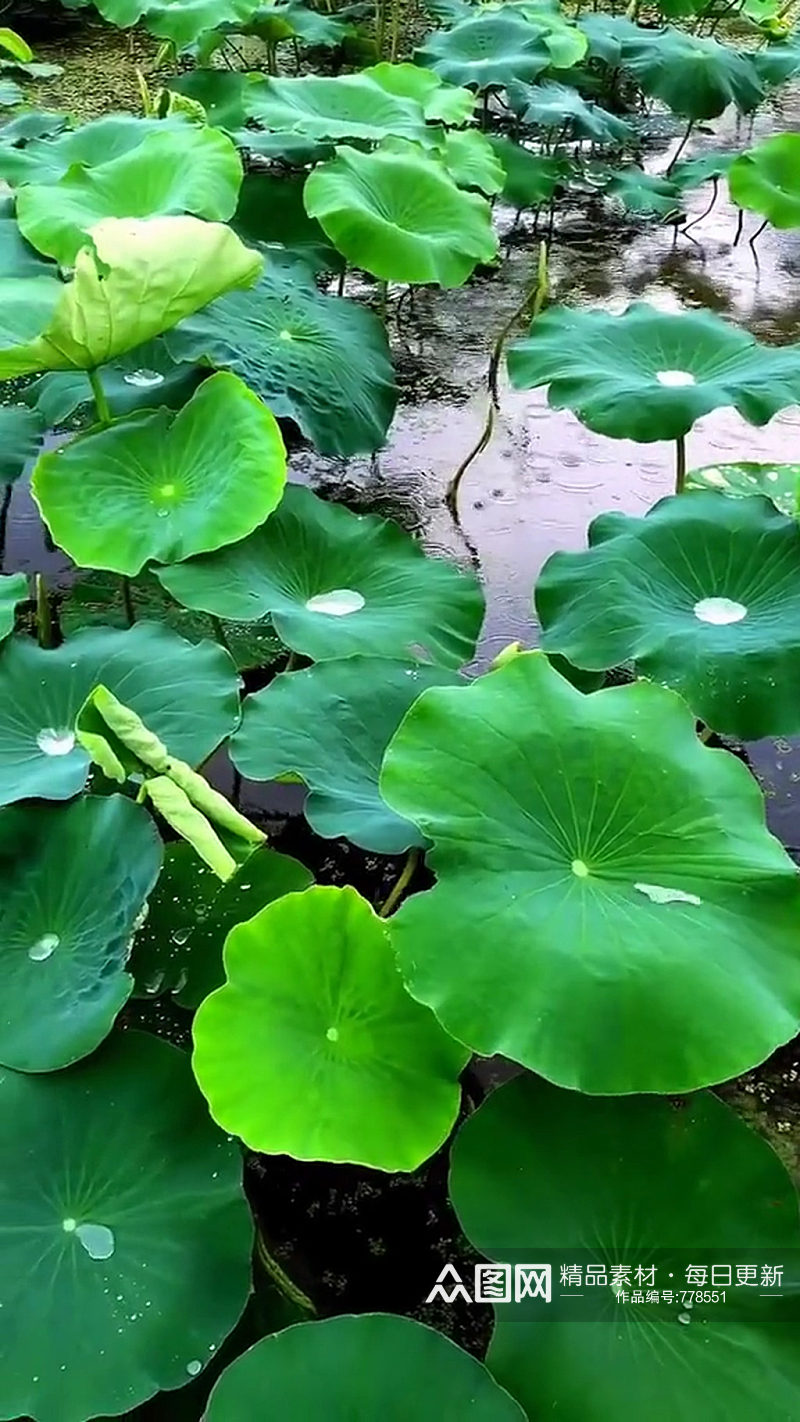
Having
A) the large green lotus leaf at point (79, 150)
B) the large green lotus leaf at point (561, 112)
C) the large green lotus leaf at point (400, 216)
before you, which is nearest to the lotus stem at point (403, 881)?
the large green lotus leaf at point (400, 216)

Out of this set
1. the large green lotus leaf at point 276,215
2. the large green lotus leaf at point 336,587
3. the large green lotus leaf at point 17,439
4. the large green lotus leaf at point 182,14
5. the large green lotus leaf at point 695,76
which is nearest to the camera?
the large green lotus leaf at point 336,587

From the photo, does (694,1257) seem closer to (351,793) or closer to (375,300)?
(351,793)

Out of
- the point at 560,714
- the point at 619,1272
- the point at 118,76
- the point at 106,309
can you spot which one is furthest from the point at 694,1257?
the point at 118,76

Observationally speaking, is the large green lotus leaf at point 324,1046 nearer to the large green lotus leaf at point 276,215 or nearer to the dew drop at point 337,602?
the dew drop at point 337,602

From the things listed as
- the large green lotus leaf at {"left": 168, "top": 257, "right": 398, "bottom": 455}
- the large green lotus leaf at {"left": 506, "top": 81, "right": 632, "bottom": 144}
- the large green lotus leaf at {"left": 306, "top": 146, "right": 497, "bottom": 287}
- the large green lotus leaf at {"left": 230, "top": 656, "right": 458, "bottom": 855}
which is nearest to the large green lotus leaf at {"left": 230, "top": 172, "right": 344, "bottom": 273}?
the large green lotus leaf at {"left": 306, "top": 146, "right": 497, "bottom": 287}

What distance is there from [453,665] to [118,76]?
348cm

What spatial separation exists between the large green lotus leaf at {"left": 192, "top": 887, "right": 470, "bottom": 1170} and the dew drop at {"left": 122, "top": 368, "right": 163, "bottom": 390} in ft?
3.75

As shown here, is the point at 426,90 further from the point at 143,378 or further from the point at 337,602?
the point at 337,602

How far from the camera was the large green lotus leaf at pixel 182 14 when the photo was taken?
3086 millimetres

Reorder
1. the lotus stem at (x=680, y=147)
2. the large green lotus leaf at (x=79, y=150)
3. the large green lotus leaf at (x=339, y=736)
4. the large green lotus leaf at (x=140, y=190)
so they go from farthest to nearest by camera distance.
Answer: the lotus stem at (x=680, y=147) → the large green lotus leaf at (x=79, y=150) → the large green lotus leaf at (x=140, y=190) → the large green lotus leaf at (x=339, y=736)

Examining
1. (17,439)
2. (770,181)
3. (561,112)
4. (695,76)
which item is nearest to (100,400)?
(17,439)

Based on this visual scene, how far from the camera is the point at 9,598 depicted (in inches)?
58.6

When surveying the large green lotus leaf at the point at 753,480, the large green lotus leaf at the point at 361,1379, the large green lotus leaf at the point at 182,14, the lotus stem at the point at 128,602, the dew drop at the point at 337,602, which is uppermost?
the large green lotus leaf at the point at 182,14

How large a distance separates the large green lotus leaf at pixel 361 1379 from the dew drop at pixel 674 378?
1.36 metres
